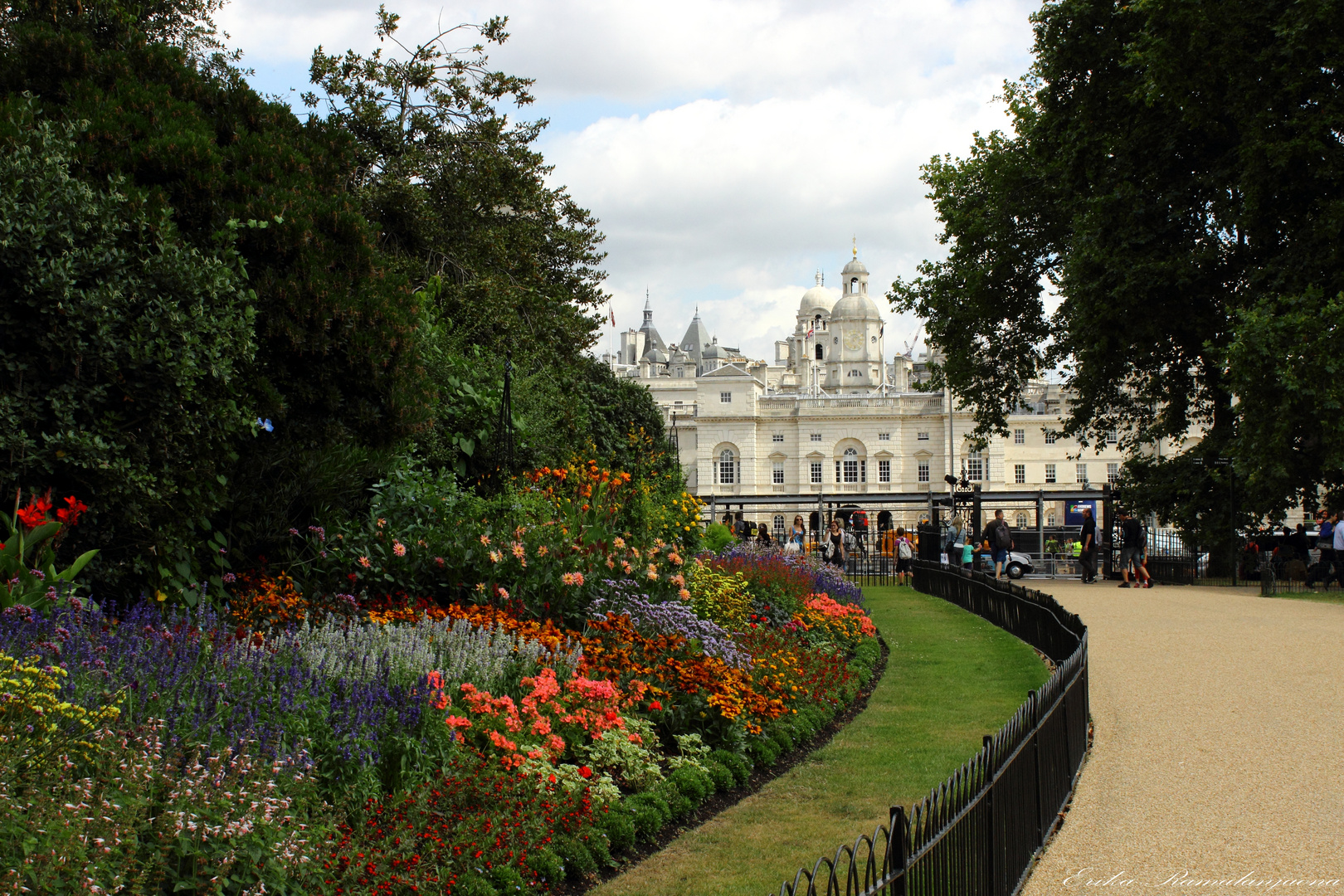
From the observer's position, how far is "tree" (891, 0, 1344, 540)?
52.5 ft

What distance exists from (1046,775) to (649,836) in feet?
6.49

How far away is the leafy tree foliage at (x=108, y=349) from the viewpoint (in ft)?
17.3

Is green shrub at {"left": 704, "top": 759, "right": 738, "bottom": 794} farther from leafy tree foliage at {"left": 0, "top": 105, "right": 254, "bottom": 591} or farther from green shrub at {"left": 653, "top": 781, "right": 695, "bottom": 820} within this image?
leafy tree foliage at {"left": 0, "top": 105, "right": 254, "bottom": 591}

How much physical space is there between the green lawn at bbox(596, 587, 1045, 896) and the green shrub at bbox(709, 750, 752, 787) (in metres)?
0.15

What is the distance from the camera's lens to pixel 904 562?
22391mm

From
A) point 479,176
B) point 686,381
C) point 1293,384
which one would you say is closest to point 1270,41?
point 1293,384

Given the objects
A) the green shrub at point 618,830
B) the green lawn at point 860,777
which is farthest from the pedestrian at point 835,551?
the green shrub at point 618,830

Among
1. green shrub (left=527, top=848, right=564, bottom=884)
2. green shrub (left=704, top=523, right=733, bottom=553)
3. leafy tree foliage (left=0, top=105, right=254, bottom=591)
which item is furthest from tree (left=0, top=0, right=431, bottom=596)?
green shrub (left=704, top=523, right=733, bottom=553)

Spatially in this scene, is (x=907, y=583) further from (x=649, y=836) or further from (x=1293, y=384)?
(x=649, y=836)

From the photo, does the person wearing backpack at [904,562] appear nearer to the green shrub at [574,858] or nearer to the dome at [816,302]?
the green shrub at [574,858]

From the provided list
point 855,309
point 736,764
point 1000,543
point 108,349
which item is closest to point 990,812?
point 736,764

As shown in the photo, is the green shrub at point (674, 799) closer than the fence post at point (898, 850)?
No

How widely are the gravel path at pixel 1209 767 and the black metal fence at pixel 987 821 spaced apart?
21 cm

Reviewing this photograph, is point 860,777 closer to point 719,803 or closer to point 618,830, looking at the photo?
point 719,803
